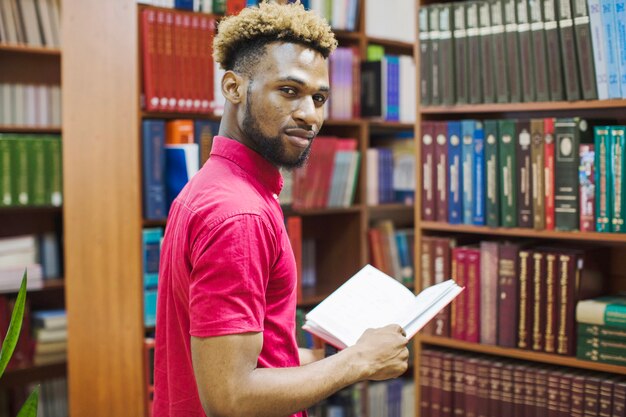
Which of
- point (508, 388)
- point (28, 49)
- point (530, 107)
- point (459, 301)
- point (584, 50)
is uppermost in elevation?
point (28, 49)

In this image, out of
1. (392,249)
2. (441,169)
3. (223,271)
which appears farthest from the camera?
(392,249)

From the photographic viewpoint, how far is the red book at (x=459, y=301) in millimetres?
2270

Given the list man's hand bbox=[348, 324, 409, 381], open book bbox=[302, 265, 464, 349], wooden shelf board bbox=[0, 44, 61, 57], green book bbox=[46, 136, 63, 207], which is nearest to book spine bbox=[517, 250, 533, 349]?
open book bbox=[302, 265, 464, 349]

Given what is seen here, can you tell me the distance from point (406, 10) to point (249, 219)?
2.69 metres

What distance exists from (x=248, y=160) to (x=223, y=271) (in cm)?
27

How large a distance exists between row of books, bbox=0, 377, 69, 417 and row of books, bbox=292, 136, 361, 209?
1.53 meters

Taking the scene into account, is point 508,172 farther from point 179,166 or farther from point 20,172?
point 20,172

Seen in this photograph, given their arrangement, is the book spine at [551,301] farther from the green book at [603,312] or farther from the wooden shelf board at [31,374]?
the wooden shelf board at [31,374]

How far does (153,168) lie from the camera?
2652 mm

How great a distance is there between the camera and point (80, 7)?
2.76 meters

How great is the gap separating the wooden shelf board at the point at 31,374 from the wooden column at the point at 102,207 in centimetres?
68

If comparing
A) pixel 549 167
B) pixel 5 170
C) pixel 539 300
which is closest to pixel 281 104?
pixel 549 167

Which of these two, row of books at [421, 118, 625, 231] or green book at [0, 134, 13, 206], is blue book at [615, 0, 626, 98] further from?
green book at [0, 134, 13, 206]

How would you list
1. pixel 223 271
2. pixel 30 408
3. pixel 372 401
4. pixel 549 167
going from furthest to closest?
pixel 372 401 < pixel 549 167 < pixel 30 408 < pixel 223 271
